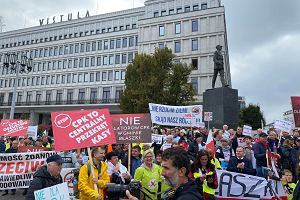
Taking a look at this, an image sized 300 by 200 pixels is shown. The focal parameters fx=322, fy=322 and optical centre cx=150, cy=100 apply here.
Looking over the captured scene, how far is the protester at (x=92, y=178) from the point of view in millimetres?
5105

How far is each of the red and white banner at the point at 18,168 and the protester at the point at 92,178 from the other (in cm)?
329

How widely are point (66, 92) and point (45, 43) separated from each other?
47.0 ft

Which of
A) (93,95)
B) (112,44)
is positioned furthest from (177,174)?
(112,44)

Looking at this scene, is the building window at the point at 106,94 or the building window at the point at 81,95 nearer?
the building window at the point at 106,94

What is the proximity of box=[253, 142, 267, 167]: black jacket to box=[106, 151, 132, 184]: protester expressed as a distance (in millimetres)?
4147

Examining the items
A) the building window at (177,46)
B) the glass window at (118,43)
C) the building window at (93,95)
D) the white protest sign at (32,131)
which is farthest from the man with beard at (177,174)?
the glass window at (118,43)

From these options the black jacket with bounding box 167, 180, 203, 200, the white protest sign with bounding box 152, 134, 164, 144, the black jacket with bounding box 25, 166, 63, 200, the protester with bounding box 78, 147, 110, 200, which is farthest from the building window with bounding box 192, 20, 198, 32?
the black jacket with bounding box 167, 180, 203, 200

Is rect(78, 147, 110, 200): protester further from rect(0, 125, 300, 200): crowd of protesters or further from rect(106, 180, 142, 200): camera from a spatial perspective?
rect(106, 180, 142, 200): camera

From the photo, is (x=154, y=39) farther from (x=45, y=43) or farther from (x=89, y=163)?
(x=89, y=163)

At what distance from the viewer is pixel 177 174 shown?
290 centimetres

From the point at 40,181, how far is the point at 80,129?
1392mm

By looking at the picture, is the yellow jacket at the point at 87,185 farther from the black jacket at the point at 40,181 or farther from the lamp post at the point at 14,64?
the lamp post at the point at 14,64

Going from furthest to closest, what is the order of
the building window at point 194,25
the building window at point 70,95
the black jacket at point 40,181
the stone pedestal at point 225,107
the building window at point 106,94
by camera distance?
the building window at point 70,95, the building window at point 106,94, the building window at point 194,25, the stone pedestal at point 225,107, the black jacket at point 40,181

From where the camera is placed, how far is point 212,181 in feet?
21.1
